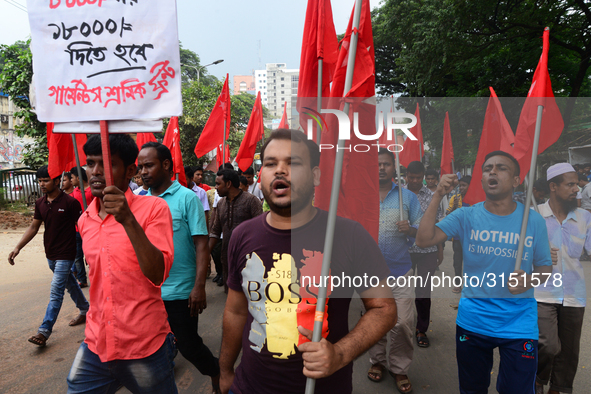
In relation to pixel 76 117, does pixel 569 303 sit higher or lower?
lower

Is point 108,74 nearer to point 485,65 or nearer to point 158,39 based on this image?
point 158,39

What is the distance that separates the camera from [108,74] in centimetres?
174


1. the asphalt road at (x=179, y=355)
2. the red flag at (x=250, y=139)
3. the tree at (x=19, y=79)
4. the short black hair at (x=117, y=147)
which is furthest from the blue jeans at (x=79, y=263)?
the tree at (x=19, y=79)

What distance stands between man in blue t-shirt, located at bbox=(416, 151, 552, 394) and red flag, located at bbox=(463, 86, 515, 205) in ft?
0.27

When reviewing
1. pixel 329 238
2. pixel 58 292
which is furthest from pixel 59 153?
pixel 329 238

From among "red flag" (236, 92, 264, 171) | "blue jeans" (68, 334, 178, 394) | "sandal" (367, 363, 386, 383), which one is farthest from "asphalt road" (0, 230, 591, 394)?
"red flag" (236, 92, 264, 171)

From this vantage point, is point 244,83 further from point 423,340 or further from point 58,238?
point 423,340

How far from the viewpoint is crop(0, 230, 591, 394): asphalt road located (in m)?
3.24

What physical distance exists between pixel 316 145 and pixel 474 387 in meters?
1.85

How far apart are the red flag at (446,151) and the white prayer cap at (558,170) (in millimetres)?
832

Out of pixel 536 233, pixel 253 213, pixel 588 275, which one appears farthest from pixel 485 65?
pixel 536 233

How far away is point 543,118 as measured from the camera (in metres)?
2.63

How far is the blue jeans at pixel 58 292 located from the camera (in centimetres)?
398

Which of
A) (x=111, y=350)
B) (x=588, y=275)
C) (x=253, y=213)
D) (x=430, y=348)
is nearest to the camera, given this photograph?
Result: (x=111, y=350)
